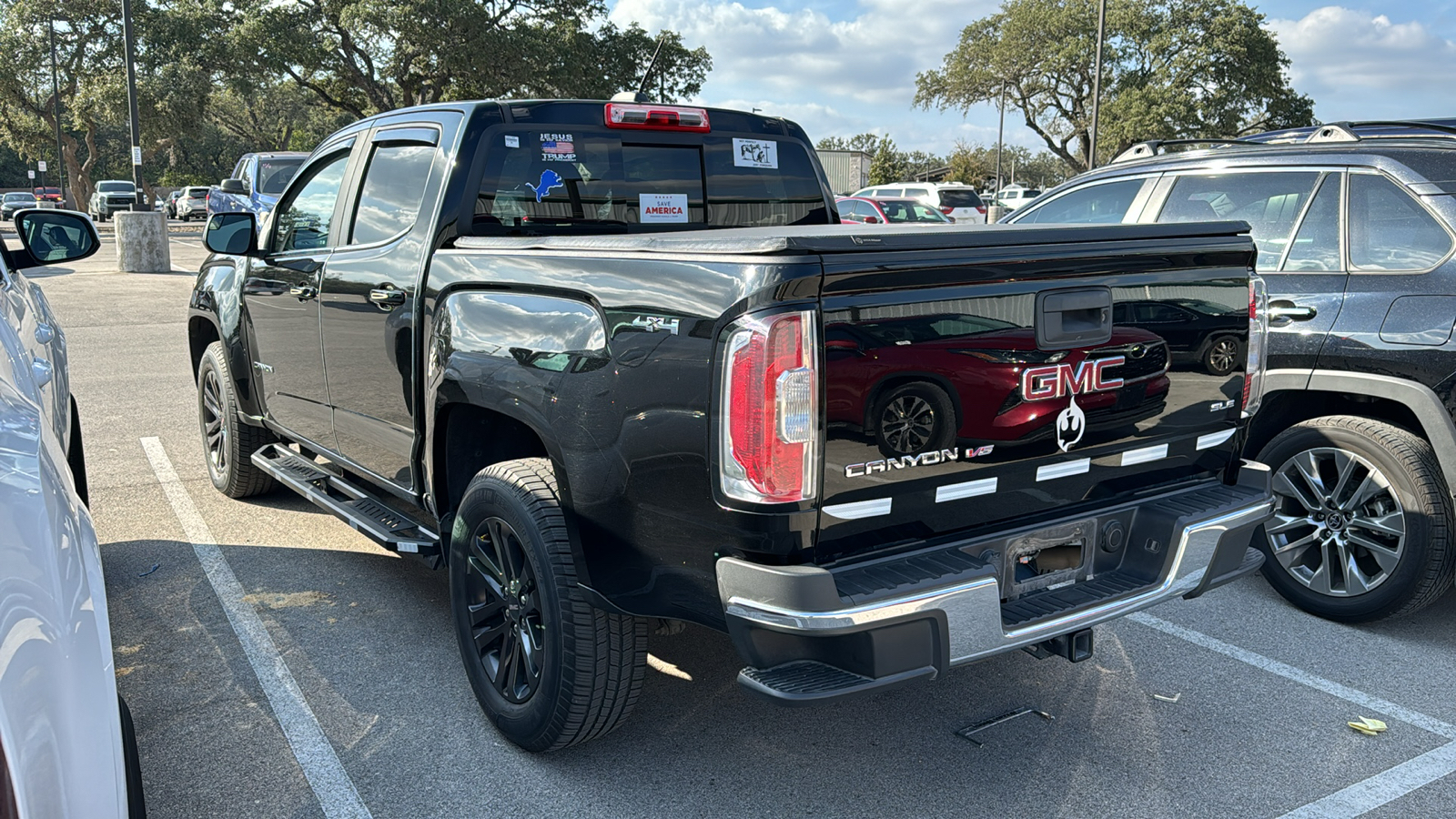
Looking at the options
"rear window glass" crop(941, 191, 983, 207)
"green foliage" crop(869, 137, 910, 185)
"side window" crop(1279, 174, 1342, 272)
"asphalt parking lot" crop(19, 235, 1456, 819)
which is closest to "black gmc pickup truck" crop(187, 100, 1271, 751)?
"asphalt parking lot" crop(19, 235, 1456, 819)

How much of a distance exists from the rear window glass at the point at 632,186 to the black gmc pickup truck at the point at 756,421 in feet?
0.05

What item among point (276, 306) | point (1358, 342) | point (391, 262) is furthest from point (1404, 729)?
point (276, 306)

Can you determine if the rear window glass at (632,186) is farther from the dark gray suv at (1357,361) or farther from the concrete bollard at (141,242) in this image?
the concrete bollard at (141,242)

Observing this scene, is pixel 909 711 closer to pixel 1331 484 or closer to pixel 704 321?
pixel 704 321

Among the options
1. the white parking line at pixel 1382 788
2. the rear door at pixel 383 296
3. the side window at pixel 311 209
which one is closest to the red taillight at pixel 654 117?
the rear door at pixel 383 296

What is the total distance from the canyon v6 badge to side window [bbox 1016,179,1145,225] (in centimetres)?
262

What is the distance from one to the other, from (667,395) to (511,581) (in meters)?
0.97

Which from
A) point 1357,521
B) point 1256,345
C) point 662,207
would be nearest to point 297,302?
point 662,207

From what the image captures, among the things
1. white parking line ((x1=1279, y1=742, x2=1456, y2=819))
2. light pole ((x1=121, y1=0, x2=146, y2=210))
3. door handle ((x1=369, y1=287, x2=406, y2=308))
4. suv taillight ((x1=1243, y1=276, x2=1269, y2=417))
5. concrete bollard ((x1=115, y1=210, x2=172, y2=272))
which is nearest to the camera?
white parking line ((x1=1279, y1=742, x2=1456, y2=819))

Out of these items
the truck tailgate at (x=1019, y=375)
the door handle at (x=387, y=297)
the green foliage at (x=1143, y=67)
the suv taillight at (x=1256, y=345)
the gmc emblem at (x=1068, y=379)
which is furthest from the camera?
the green foliage at (x=1143, y=67)

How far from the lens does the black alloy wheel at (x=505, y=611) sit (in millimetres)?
3102

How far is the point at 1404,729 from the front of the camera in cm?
347

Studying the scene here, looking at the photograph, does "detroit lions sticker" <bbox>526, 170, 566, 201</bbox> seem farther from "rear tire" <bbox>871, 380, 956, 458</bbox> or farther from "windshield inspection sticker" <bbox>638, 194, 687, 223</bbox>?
"rear tire" <bbox>871, 380, 956, 458</bbox>

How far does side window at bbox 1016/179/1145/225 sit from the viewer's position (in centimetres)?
531
